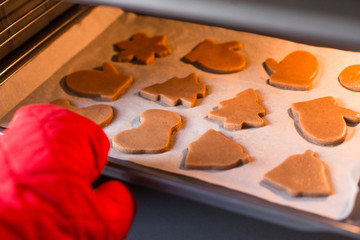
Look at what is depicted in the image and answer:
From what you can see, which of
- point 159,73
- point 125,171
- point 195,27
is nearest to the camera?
point 125,171

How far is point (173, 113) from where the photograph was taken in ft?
4.28

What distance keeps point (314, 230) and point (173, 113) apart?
20.3 inches

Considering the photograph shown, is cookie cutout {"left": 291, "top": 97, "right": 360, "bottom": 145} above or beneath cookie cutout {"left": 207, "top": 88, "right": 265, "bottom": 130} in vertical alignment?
above

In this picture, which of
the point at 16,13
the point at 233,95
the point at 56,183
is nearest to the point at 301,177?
the point at 233,95

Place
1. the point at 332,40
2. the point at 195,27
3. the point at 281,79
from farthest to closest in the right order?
the point at 195,27, the point at 281,79, the point at 332,40

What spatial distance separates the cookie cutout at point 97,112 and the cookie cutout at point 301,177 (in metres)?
0.47

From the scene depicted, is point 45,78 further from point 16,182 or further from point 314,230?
point 314,230

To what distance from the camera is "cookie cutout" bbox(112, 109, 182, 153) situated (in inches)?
46.5

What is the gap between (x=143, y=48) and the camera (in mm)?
1613

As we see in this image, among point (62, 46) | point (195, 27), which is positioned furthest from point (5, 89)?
point (195, 27)

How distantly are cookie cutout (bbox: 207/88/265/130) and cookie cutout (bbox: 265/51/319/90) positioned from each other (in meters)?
0.11

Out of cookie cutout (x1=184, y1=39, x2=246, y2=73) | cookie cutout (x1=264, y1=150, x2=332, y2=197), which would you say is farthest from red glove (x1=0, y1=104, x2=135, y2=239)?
cookie cutout (x1=184, y1=39, x2=246, y2=73)

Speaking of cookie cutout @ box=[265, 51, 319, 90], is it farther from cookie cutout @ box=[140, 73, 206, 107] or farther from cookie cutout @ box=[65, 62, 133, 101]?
cookie cutout @ box=[65, 62, 133, 101]

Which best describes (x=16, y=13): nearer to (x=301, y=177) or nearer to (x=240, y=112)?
(x=240, y=112)
